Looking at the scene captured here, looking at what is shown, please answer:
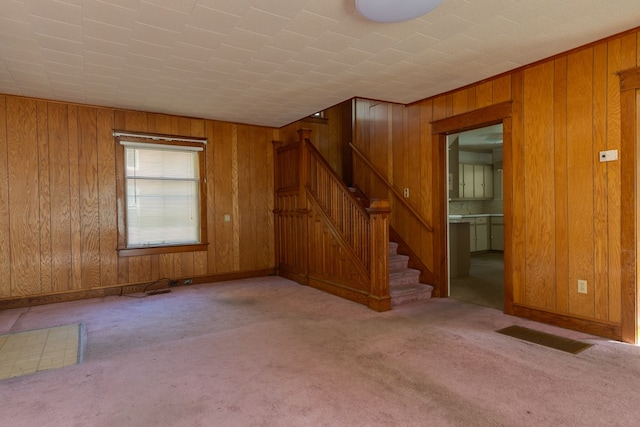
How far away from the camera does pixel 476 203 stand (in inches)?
356

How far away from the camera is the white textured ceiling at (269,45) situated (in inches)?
96.2

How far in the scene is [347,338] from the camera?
121 inches

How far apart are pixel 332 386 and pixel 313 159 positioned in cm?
340

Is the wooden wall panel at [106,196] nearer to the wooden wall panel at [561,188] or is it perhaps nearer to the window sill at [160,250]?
Result: the window sill at [160,250]

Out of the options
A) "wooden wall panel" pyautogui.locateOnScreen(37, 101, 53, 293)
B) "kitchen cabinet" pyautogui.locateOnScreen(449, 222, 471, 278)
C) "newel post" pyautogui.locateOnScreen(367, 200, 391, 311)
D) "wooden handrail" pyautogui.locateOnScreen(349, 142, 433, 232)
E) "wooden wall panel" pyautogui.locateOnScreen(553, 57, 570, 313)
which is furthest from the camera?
"kitchen cabinet" pyautogui.locateOnScreen(449, 222, 471, 278)

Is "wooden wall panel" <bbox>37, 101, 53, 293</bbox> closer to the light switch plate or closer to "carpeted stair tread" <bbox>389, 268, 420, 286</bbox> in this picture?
"carpeted stair tread" <bbox>389, 268, 420, 286</bbox>

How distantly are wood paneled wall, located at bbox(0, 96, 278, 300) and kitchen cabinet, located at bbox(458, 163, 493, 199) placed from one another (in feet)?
17.8

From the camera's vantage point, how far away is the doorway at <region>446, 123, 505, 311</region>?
226 inches

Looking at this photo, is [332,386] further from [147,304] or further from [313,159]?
[313,159]

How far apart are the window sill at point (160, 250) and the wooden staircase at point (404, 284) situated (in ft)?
9.40

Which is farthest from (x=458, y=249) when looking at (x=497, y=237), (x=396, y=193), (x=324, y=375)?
(x=324, y=375)

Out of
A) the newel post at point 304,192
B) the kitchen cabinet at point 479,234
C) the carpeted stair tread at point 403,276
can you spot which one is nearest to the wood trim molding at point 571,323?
the carpeted stair tread at point 403,276

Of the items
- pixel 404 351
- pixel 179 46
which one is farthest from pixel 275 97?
pixel 404 351

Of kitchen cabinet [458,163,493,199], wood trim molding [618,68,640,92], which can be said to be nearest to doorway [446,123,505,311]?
kitchen cabinet [458,163,493,199]
